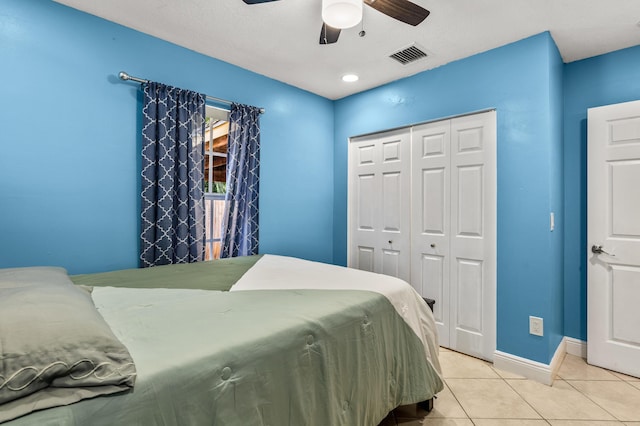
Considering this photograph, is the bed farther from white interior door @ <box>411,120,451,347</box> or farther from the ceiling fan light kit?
the ceiling fan light kit

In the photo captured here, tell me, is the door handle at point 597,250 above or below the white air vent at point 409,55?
below

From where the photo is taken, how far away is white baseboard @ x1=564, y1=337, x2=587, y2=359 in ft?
8.87

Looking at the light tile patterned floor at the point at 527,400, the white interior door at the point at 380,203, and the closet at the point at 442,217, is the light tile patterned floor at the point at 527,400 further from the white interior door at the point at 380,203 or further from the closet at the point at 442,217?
the white interior door at the point at 380,203

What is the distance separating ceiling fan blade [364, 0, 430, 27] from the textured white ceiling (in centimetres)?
35

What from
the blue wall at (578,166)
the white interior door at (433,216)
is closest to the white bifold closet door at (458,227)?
the white interior door at (433,216)

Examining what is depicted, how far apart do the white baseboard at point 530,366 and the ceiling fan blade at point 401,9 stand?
2434 mm

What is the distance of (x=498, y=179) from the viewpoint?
2547 mm

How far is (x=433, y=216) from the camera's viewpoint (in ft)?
9.65

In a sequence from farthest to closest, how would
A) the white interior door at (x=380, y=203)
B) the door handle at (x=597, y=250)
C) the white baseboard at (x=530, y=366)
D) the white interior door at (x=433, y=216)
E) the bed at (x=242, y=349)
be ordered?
1. the white interior door at (x=380, y=203)
2. the white interior door at (x=433, y=216)
3. the door handle at (x=597, y=250)
4. the white baseboard at (x=530, y=366)
5. the bed at (x=242, y=349)

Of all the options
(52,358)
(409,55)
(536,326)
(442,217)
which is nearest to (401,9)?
(409,55)

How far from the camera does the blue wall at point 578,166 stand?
2.63 m

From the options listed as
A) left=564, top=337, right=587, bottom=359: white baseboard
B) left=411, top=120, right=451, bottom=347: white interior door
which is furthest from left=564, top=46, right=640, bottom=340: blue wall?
left=411, top=120, right=451, bottom=347: white interior door

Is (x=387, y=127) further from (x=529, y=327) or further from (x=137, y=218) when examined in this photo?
(x=137, y=218)

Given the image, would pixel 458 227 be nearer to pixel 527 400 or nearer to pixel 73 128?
pixel 527 400
